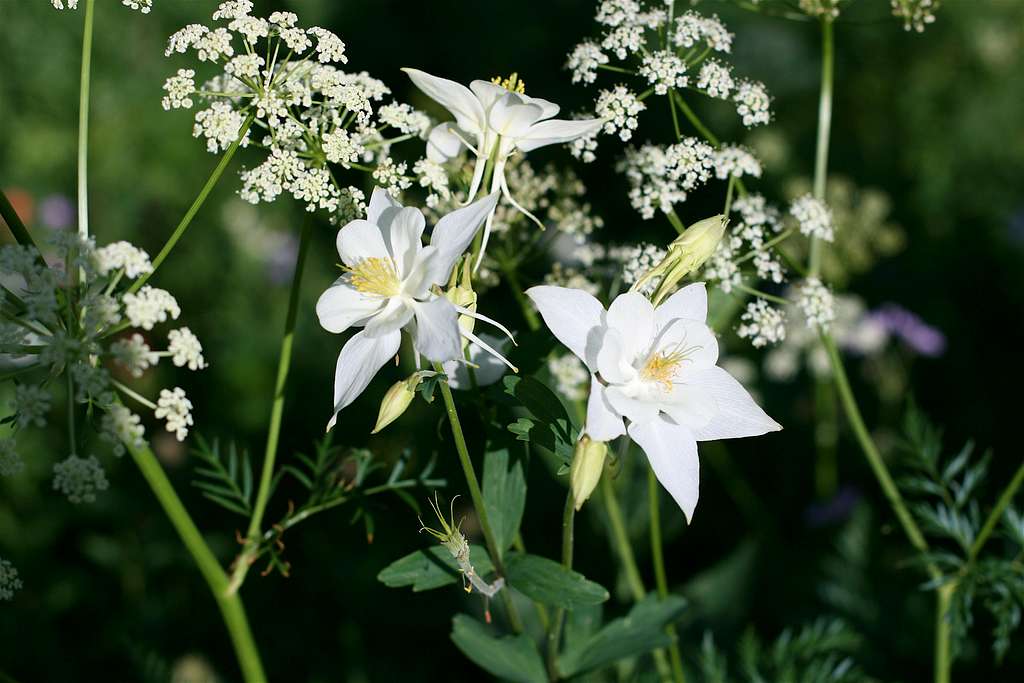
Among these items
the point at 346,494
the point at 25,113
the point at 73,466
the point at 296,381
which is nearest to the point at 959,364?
the point at 296,381

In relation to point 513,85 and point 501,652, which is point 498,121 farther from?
point 501,652

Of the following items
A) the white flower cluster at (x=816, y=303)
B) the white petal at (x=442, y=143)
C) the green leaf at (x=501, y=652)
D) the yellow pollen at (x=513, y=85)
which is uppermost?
the yellow pollen at (x=513, y=85)

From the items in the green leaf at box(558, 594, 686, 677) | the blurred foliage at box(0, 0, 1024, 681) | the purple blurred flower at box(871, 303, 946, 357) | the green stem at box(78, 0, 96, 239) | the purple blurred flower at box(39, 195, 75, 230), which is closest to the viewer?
the green stem at box(78, 0, 96, 239)

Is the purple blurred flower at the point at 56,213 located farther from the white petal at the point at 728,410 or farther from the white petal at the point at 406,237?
the white petal at the point at 728,410

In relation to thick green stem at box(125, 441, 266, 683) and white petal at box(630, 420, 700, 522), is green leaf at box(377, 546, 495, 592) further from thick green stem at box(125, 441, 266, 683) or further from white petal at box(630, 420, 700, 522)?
white petal at box(630, 420, 700, 522)

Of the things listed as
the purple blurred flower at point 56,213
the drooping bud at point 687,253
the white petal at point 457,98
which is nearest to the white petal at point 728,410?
the drooping bud at point 687,253

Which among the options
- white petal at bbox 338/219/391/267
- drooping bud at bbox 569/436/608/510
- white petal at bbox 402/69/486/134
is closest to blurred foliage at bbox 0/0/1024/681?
drooping bud at bbox 569/436/608/510
